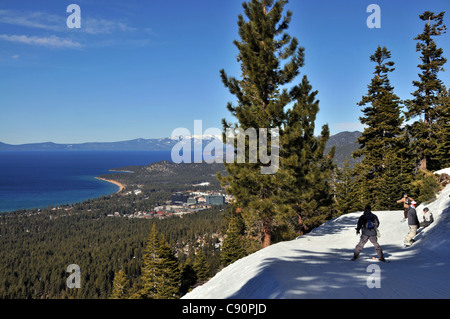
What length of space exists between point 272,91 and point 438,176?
13453 mm

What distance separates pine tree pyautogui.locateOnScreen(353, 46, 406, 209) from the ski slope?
16884mm

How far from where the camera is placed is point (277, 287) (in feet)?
20.5

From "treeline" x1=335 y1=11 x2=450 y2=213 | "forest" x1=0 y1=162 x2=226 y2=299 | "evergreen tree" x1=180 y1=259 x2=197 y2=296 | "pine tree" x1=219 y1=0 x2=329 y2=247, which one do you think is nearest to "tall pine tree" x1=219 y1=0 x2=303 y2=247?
"pine tree" x1=219 y1=0 x2=329 y2=247

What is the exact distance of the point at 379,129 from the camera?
2883 centimetres

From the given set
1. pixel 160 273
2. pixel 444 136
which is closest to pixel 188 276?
pixel 160 273

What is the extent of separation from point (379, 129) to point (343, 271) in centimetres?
2585

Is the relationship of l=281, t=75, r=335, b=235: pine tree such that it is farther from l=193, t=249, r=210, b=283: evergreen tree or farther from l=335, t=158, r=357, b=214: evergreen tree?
l=193, t=249, r=210, b=283: evergreen tree

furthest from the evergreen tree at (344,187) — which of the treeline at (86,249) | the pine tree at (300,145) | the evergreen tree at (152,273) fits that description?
the evergreen tree at (152,273)

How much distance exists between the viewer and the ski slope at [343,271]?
5.98 m

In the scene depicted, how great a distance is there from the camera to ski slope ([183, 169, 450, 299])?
5980 mm

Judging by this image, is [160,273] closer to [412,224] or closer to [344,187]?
[412,224]

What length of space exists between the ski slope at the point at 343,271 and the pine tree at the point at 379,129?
1688cm

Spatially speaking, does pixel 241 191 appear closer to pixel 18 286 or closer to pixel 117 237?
pixel 18 286
